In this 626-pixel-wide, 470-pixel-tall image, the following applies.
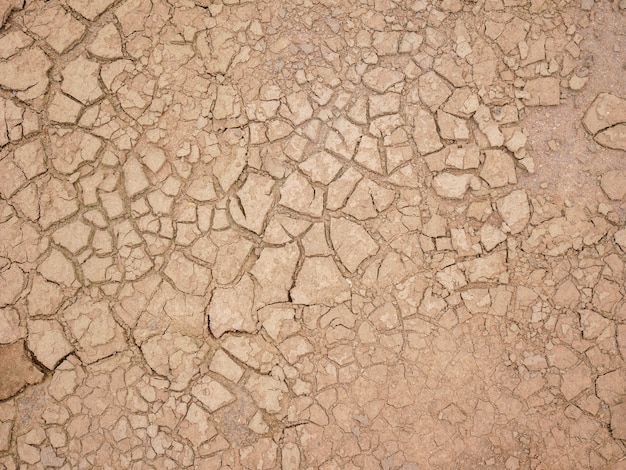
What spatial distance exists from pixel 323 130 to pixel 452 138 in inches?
22.5

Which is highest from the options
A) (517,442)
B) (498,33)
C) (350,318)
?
(498,33)

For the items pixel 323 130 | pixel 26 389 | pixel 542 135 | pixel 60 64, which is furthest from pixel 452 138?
pixel 26 389

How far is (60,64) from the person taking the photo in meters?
2.62

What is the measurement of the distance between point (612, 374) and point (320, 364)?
1205mm

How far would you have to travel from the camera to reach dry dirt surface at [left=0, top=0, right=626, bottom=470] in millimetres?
2348

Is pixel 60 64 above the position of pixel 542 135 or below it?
above

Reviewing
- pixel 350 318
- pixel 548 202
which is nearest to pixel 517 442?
pixel 350 318

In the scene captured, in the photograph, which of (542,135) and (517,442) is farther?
(542,135)

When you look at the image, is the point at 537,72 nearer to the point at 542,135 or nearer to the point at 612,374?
the point at 542,135

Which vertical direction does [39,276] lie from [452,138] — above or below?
below

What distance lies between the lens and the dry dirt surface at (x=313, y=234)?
235cm

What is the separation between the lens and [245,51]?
8.50ft

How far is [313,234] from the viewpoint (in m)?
2.47

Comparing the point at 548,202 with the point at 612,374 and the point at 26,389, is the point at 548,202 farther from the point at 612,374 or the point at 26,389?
the point at 26,389
